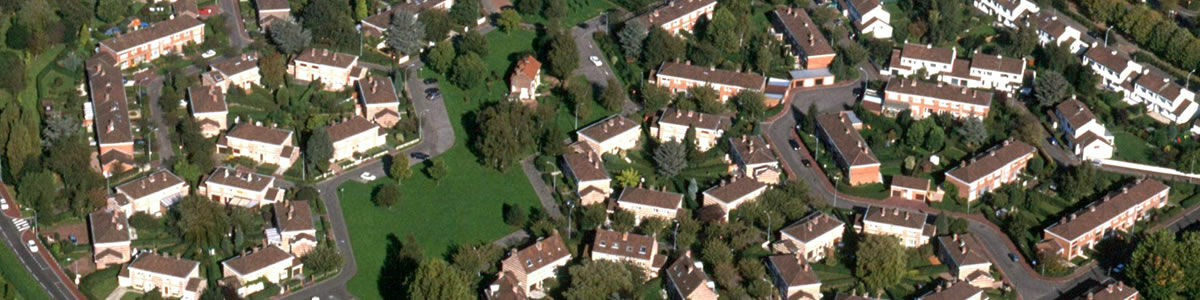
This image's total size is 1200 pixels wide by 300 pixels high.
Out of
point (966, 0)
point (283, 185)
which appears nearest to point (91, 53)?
point (283, 185)

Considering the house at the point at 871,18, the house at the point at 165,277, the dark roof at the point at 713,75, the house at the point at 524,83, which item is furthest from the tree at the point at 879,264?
the house at the point at 165,277

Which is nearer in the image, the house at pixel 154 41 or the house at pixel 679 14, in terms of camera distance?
the house at pixel 154 41

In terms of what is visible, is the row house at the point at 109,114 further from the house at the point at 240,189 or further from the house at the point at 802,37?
the house at the point at 802,37

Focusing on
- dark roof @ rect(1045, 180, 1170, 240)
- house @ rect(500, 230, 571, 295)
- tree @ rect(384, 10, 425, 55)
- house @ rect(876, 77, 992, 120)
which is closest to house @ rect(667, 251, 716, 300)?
house @ rect(500, 230, 571, 295)

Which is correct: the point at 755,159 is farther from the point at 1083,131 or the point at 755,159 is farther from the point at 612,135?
the point at 1083,131

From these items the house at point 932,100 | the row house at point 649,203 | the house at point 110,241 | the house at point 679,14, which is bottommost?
the house at point 679,14

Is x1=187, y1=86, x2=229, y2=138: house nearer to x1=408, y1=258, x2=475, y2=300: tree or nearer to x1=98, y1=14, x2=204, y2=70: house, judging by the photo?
x1=98, y1=14, x2=204, y2=70: house
